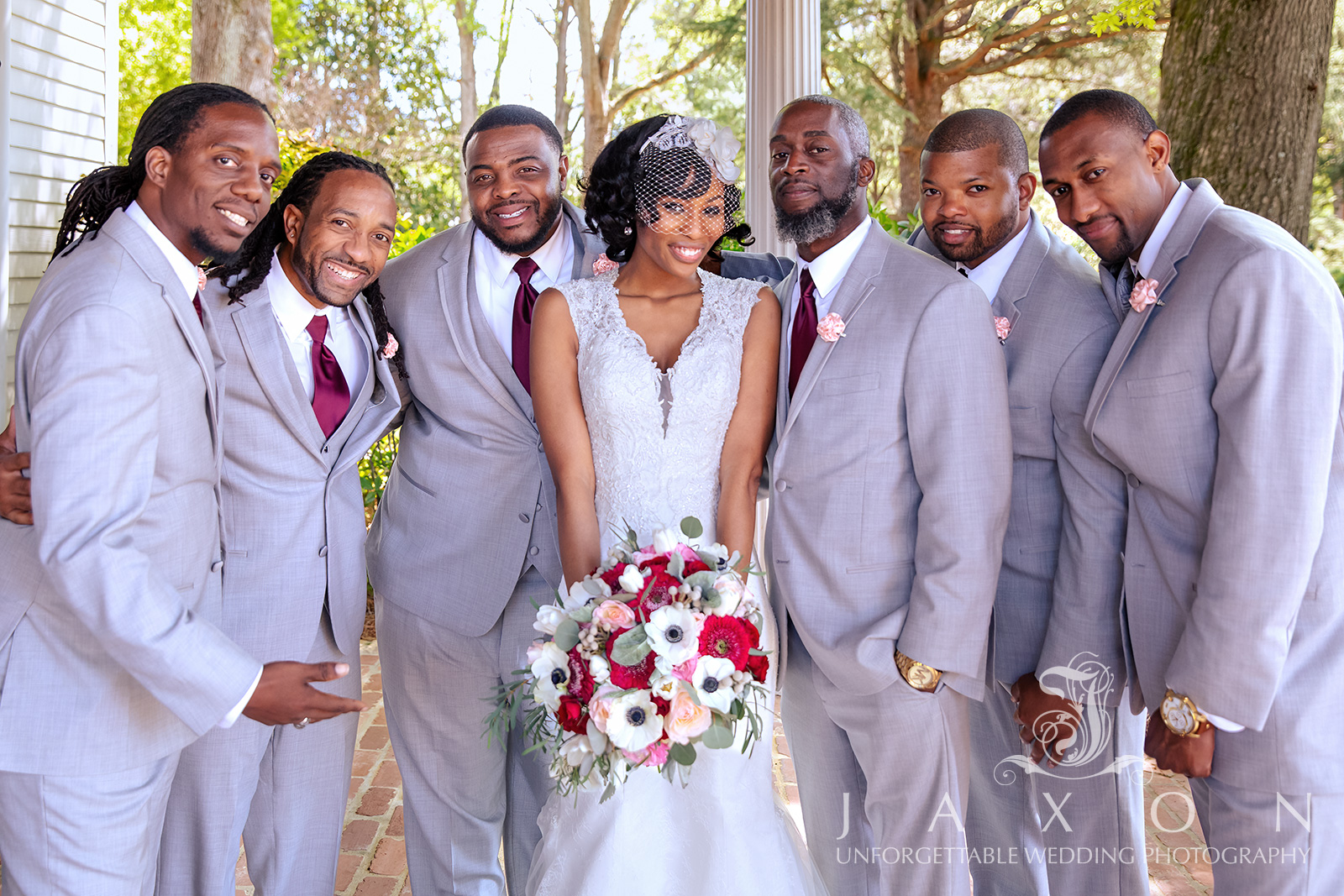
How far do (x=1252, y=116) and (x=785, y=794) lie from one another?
439 cm

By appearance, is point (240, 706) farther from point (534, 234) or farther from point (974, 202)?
point (974, 202)

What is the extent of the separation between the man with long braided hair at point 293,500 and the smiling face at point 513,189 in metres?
0.33

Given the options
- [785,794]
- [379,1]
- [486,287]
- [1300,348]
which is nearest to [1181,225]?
[1300,348]

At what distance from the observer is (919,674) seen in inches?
115

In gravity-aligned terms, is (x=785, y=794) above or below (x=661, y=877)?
below

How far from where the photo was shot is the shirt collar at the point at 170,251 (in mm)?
2559

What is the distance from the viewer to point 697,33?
1773 cm

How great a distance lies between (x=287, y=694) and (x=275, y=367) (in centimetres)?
102

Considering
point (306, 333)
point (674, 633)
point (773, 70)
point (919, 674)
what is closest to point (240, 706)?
point (674, 633)

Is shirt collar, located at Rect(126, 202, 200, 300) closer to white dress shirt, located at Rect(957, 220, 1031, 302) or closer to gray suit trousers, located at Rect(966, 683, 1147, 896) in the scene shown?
white dress shirt, located at Rect(957, 220, 1031, 302)

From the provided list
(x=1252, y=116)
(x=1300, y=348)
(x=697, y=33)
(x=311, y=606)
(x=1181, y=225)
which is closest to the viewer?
(x=1300, y=348)

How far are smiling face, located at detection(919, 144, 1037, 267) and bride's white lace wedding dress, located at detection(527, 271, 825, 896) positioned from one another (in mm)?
809

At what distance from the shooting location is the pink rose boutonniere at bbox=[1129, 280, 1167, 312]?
107 inches

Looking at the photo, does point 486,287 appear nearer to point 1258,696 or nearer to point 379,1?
point 1258,696
